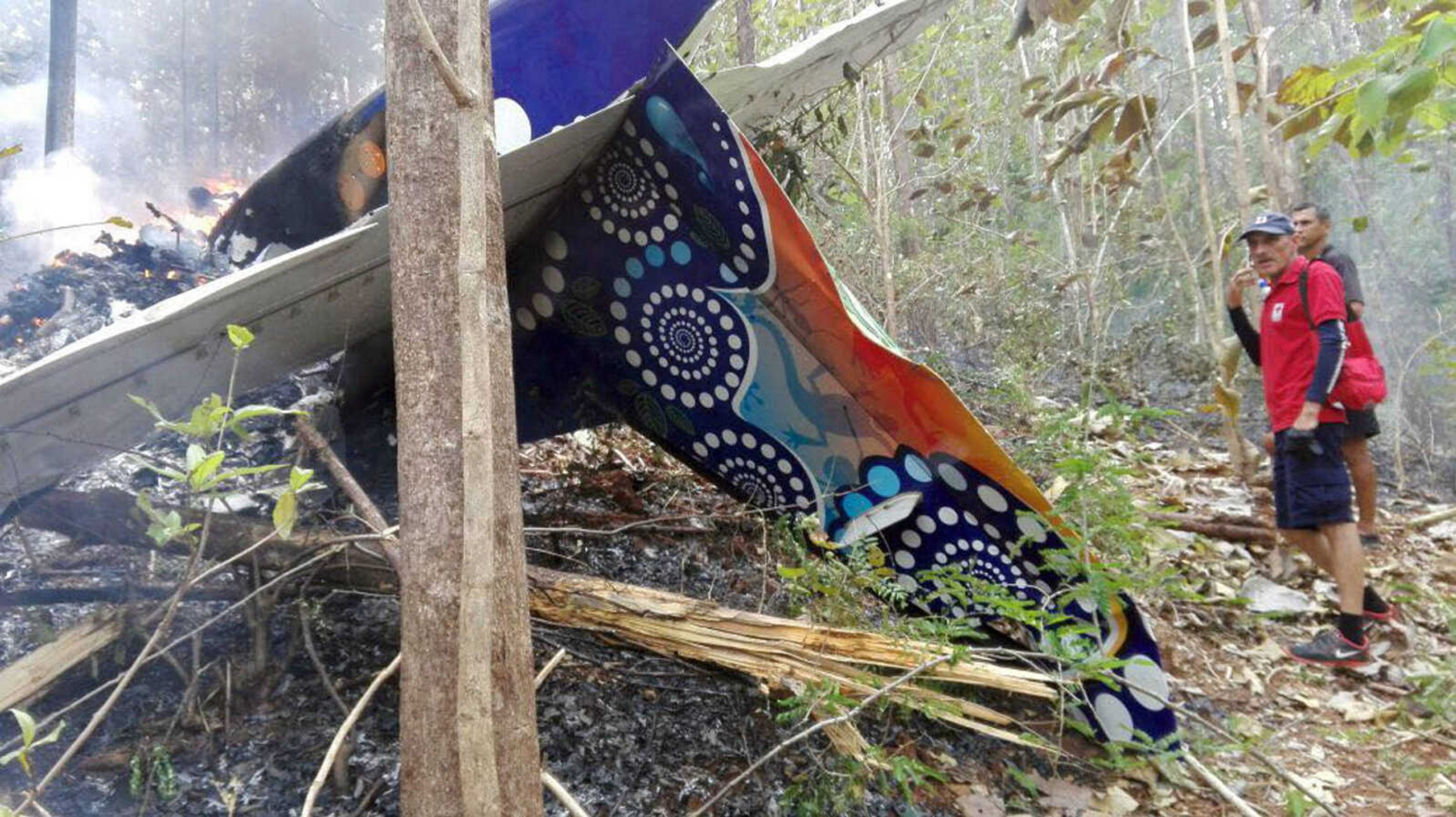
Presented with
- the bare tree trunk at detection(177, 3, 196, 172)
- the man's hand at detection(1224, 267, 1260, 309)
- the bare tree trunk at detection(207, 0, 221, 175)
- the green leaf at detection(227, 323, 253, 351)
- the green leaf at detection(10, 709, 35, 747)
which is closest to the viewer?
the green leaf at detection(10, 709, 35, 747)

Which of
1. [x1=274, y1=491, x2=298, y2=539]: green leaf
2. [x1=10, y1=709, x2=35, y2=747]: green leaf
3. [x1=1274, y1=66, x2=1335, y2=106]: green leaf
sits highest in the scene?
[x1=1274, y1=66, x2=1335, y2=106]: green leaf

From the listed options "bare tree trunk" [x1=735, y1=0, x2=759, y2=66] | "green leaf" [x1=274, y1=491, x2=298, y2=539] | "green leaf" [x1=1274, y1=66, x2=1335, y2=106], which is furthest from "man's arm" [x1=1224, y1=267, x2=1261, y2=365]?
"green leaf" [x1=274, y1=491, x2=298, y2=539]

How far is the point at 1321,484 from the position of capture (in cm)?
369

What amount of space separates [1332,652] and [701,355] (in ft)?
9.66

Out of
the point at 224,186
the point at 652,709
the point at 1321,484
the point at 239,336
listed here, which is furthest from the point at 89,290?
the point at 1321,484

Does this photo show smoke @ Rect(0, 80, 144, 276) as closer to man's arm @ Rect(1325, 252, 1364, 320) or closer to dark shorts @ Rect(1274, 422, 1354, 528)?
dark shorts @ Rect(1274, 422, 1354, 528)

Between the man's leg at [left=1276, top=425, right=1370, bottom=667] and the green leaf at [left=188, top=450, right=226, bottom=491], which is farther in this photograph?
the man's leg at [left=1276, top=425, right=1370, bottom=667]

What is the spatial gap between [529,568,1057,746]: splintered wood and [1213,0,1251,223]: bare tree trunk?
3.33 meters

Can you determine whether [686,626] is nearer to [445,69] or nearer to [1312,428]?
[445,69]

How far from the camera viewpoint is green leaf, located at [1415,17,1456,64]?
6.71 ft

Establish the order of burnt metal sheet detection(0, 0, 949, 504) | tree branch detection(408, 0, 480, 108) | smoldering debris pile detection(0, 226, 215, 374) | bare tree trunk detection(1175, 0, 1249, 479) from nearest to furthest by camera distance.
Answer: tree branch detection(408, 0, 480, 108)
burnt metal sheet detection(0, 0, 949, 504)
bare tree trunk detection(1175, 0, 1249, 479)
smoldering debris pile detection(0, 226, 215, 374)

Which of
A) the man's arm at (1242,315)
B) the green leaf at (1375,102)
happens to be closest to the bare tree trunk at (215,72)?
the man's arm at (1242,315)

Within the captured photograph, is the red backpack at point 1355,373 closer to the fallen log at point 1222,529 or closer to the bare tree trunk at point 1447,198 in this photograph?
the fallen log at point 1222,529

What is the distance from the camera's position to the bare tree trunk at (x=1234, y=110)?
15.0ft
